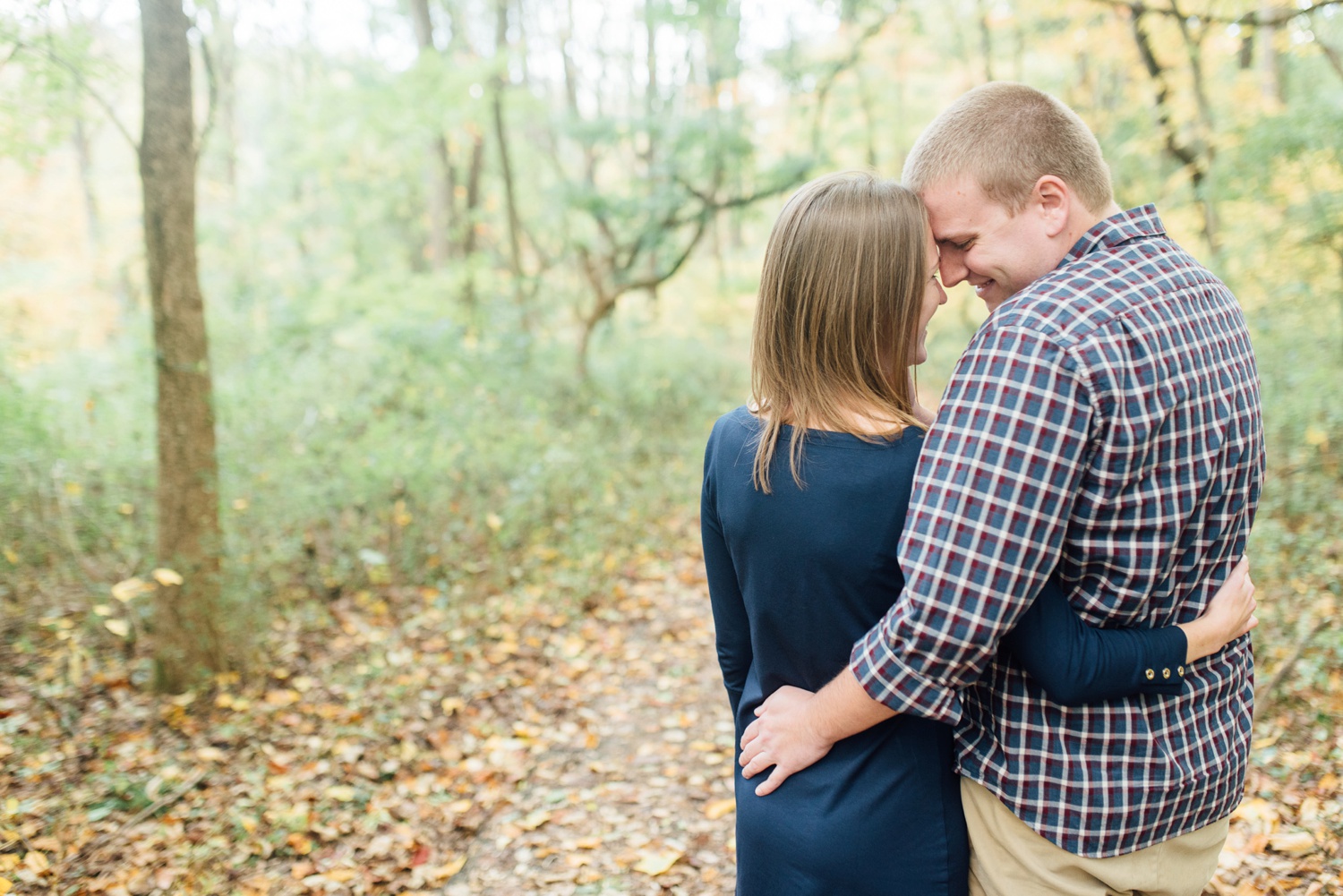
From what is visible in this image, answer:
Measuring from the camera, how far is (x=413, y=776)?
14.3 feet

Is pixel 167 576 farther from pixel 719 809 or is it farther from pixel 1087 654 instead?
pixel 1087 654

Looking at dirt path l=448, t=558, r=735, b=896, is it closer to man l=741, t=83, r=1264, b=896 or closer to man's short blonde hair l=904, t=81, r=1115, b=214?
man l=741, t=83, r=1264, b=896

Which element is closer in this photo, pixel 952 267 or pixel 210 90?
pixel 952 267

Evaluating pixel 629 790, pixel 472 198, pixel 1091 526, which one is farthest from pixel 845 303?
pixel 472 198

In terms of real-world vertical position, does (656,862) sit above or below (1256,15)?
below

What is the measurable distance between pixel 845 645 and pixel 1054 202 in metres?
0.98

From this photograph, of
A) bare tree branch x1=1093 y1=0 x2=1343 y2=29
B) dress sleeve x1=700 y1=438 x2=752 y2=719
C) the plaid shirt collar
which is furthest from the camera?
bare tree branch x1=1093 y1=0 x2=1343 y2=29

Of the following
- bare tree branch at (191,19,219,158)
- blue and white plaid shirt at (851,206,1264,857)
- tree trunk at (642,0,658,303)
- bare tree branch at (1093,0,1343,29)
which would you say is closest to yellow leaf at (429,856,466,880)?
blue and white plaid shirt at (851,206,1264,857)

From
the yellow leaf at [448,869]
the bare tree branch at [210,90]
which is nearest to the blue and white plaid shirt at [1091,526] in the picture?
the yellow leaf at [448,869]

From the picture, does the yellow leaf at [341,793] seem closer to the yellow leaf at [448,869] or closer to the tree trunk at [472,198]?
the yellow leaf at [448,869]

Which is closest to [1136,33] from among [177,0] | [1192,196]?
[1192,196]

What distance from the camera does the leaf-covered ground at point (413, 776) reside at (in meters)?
3.47

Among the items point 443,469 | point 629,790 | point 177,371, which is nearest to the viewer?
point 629,790

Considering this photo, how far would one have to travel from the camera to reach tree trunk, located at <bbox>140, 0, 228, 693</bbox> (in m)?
4.65
